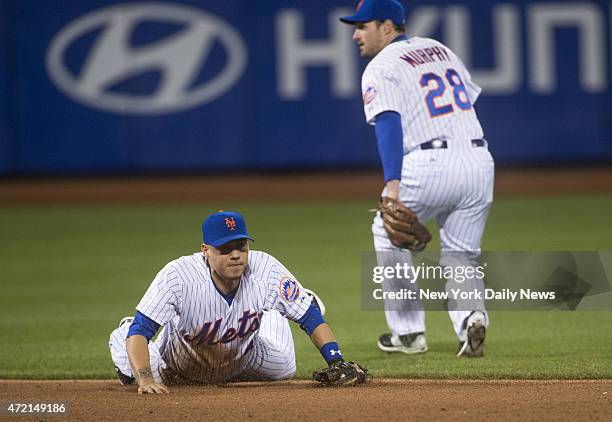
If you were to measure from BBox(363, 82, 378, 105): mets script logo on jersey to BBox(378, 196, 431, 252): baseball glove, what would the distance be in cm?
55

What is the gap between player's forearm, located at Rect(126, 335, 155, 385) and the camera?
5324 millimetres

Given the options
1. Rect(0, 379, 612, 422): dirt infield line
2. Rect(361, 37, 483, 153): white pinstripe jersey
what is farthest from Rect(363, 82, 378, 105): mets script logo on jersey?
Rect(0, 379, 612, 422): dirt infield line

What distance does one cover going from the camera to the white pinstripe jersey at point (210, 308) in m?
5.44

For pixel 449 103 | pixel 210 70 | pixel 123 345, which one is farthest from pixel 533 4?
pixel 123 345

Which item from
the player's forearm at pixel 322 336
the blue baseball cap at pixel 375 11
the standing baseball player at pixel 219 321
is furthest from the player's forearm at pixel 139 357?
the blue baseball cap at pixel 375 11

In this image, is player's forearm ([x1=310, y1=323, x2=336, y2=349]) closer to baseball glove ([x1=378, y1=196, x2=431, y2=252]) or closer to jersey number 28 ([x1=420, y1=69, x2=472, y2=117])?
baseball glove ([x1=378, y1=196, x2=431, y2=252])

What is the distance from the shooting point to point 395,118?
6289 millimetres

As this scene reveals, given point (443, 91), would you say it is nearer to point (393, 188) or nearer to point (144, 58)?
point (393, 188)

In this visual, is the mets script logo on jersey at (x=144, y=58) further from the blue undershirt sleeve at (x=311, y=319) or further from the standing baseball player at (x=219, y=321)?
the blue undershirt sleeve at (x=311, y=319)

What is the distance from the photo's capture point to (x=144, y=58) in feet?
53.6

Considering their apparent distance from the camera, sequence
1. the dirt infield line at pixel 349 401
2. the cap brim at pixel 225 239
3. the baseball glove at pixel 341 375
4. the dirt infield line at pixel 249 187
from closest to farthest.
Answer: the dirt infield line at pixel 349 401 → the cap brim at pixel 225 239 → the baseball glove at pixel 341 375 → the dirt infield line at pixel 249 187

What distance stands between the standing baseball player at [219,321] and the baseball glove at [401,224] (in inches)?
31.5

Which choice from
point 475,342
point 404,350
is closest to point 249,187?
point 404,350

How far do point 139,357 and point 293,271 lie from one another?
4.61 metres
